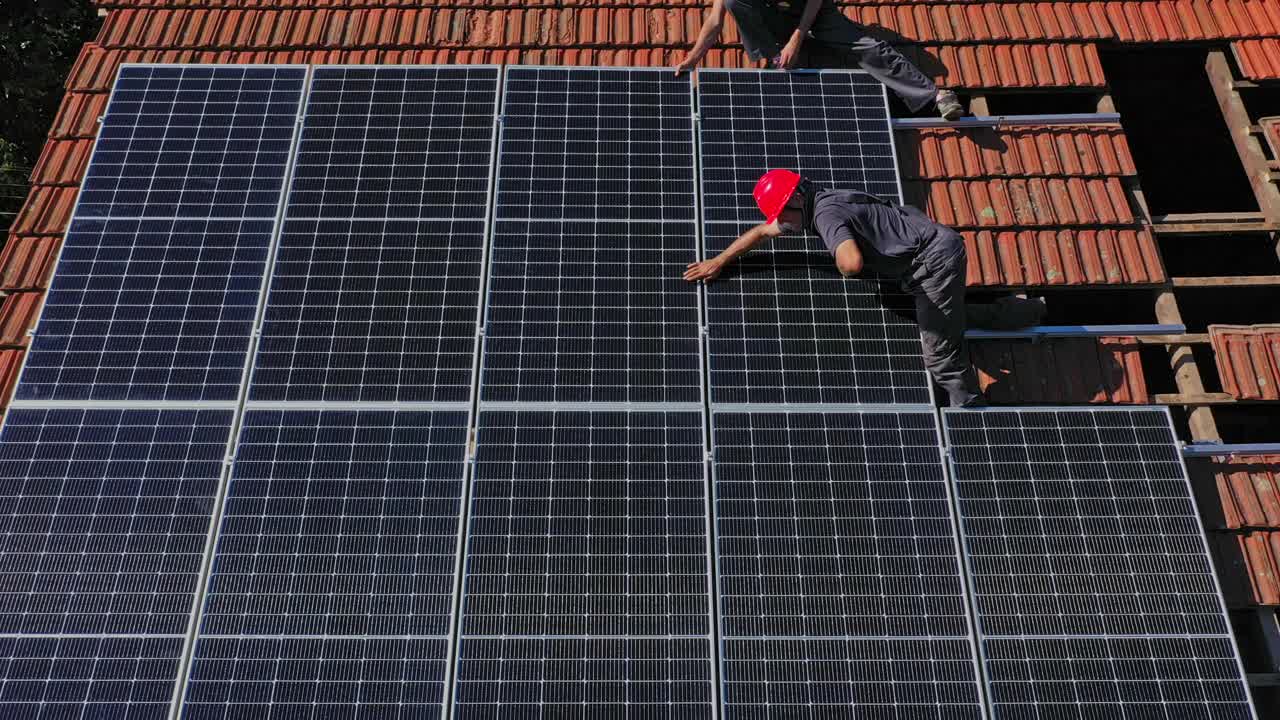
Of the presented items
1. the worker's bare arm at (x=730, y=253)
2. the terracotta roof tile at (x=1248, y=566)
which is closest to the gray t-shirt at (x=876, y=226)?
the worker's bare arm at (x=730, y=253)

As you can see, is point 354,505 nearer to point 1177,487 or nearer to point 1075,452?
point 1075,452

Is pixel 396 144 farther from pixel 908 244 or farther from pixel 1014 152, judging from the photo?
pixel 1014 152

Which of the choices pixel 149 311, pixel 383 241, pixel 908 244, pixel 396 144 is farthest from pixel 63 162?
pixel 908 244

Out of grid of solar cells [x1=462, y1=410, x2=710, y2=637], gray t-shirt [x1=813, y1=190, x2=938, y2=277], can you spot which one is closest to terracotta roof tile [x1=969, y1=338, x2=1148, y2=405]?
gray t-shirt [x1=813, y1=190, x2=938, y2=277]

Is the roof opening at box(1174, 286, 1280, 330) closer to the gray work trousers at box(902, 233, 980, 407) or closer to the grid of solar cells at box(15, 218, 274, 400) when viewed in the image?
the gray work trousers at box(902, 233, 980, 407)

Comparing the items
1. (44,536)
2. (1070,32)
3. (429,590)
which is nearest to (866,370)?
(429,590)

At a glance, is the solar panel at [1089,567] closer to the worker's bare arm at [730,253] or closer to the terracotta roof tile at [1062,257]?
the terracotta roof tile at [1062,257]
